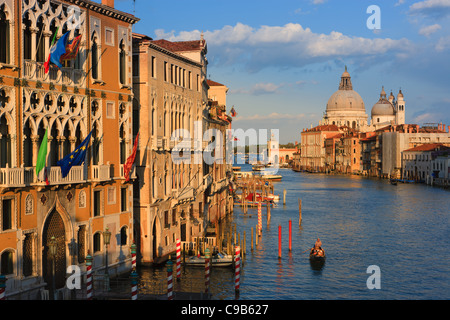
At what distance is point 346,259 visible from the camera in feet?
103

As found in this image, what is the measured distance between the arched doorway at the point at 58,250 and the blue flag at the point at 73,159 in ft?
4.78

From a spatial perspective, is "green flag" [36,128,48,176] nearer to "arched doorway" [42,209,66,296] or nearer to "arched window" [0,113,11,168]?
"arched window" [0,113,11,168]

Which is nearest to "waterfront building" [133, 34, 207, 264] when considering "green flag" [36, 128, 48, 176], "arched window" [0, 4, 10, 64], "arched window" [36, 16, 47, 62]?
"arched window" [36, 16, 47, 62]

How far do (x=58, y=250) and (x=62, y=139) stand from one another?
147 inches

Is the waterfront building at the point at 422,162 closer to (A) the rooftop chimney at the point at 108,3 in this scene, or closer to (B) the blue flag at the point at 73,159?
(A) the rooftop chimney at the point at 108,3

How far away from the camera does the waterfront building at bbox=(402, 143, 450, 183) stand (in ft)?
317

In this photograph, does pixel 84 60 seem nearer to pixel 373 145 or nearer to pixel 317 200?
pixel 317 200

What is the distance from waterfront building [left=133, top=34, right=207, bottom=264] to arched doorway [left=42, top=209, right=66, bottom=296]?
18.9ft

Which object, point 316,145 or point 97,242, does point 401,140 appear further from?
point 97,242

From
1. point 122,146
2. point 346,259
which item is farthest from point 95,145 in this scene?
point 346,259

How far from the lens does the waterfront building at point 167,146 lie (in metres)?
25.7

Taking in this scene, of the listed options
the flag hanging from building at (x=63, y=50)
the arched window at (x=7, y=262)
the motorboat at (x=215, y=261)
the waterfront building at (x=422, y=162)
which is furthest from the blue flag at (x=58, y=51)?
the waterfront building at (x=422, y=162)

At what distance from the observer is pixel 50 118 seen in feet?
63.0
